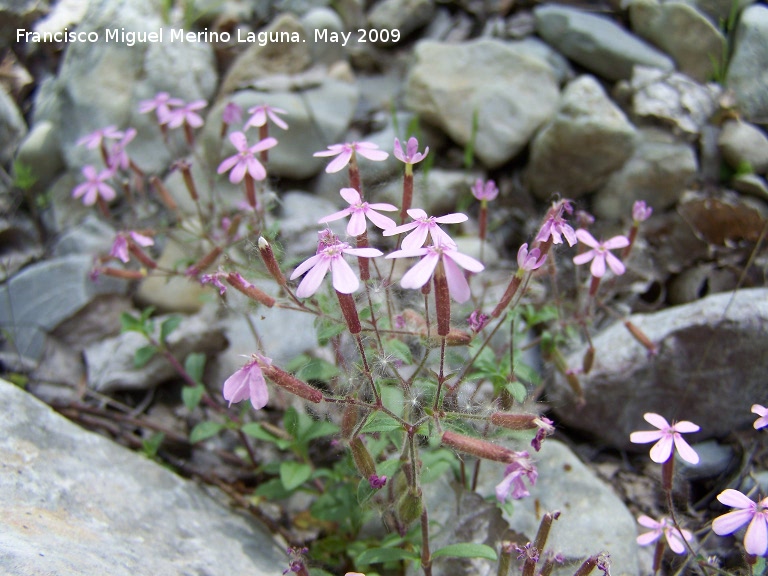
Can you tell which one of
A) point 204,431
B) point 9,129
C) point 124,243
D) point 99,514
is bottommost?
point 204,431

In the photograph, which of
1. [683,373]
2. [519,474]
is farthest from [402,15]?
[519,474]

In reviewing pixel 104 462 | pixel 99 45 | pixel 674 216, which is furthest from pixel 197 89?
pixel 674 216

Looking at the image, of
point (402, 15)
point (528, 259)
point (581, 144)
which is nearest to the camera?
point (528, 259)

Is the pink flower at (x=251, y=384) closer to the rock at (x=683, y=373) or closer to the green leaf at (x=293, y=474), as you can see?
the green leaf at (x=293, y=474)

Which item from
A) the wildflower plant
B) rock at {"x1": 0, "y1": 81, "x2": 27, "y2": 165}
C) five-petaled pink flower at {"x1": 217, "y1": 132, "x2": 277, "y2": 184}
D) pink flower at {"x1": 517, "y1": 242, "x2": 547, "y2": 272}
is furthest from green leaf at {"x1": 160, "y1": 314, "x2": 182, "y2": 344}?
rock at {"x1": 0, "y1": 81, "x2": 27, "y2": 165}

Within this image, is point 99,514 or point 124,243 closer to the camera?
point 99,514

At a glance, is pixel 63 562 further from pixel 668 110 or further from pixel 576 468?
pixel 668 110

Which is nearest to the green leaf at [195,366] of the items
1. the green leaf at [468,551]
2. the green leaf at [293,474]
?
the green leaf at [293,474]

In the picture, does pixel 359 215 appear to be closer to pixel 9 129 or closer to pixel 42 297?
pixel 42 297
